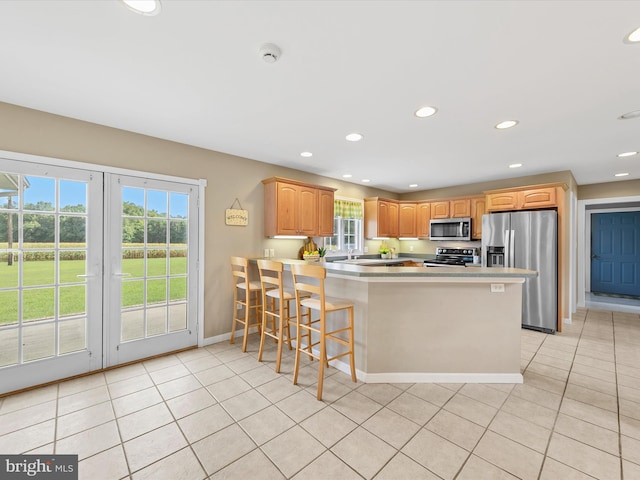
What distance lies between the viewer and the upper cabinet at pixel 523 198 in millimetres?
4391


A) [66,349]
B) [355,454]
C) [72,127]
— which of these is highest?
[72,127]

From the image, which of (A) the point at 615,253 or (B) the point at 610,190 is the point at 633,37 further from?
(A) the point at 615,253

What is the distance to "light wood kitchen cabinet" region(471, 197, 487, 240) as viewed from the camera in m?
5.45

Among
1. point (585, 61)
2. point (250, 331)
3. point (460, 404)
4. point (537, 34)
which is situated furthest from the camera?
point (250, 331)

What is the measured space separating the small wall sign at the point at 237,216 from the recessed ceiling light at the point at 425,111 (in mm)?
2531

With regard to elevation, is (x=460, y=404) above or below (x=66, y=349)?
below

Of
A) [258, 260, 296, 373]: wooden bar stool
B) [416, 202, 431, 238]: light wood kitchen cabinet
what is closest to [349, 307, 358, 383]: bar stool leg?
[258, 260, 296, 373]: wooden bar stool

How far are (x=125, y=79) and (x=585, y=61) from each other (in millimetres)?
3094

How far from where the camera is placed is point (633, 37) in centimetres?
159

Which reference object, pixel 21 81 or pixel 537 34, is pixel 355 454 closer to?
pixel 537 34

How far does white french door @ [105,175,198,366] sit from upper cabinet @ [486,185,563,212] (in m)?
4.75

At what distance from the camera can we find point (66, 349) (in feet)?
9.09

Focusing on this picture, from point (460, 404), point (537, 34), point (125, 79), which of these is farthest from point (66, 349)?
point (537, 34)

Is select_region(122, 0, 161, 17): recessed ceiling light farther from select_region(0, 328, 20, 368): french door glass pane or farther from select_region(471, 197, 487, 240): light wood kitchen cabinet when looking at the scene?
select_region(471, 197, 487, 240): light wood kitchen cabinet
